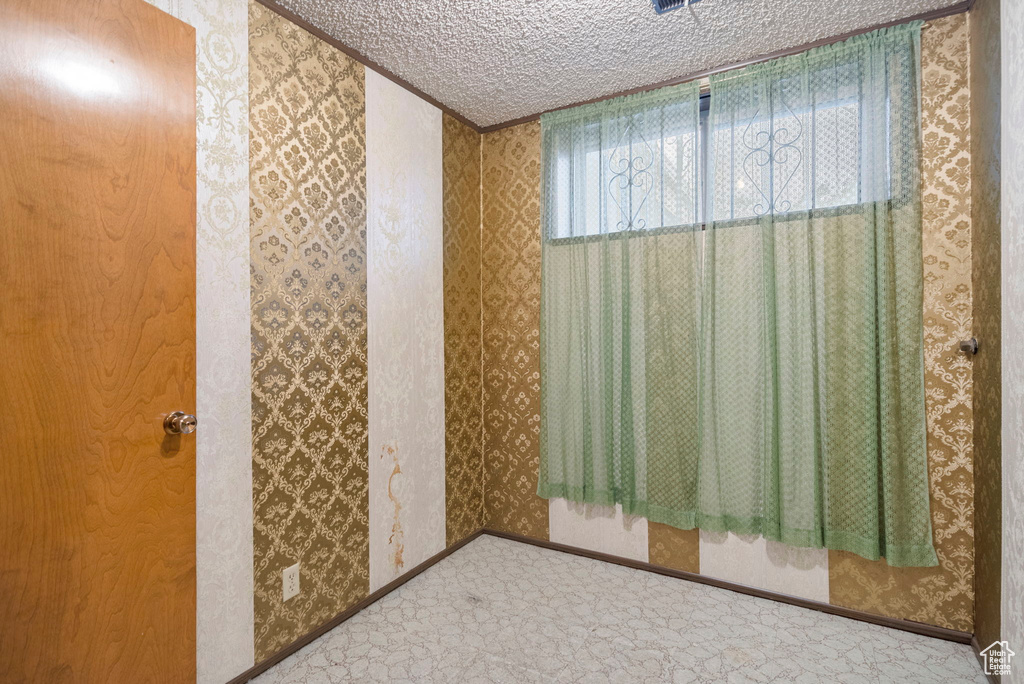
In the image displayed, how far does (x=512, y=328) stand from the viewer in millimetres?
2934

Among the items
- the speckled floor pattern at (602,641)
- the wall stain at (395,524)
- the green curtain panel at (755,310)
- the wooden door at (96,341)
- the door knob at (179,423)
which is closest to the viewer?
the wooden door at (96,341)

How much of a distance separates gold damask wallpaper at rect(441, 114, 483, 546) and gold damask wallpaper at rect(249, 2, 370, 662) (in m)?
0.62

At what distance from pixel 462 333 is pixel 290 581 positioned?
1.51 metres

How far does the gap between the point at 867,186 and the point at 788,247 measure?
36 cm

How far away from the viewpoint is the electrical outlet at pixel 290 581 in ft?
6.15

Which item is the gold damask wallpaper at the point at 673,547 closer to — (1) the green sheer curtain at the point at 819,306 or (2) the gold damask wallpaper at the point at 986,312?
(1) the green sheer curtain at the point at 819,306

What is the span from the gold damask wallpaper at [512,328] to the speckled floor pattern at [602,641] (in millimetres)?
583

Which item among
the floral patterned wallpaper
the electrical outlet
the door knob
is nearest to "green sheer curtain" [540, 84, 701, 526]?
the floral patterned wallpaper

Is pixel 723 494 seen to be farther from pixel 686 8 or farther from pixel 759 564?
pixel 686 8

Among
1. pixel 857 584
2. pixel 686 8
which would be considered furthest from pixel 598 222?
pixel 857 584

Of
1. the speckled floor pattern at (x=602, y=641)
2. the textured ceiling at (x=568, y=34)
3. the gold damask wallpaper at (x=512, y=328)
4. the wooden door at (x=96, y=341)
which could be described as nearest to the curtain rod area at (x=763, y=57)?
the textured ceiling at (x=568, y=34)

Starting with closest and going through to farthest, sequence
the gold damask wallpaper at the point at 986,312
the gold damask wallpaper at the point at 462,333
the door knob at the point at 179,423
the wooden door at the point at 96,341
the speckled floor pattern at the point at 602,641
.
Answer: the wooden door at the point at 96,341
the door knob at the point at 179,423
the gold damask wallpaper at the point at 986,312
the speckled floor pattern at the point at 602,641
the gold damask wallpaper at the point at 462,333

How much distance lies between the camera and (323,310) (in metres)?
2.04

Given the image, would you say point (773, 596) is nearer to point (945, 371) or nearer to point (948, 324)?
point (945, 371)
